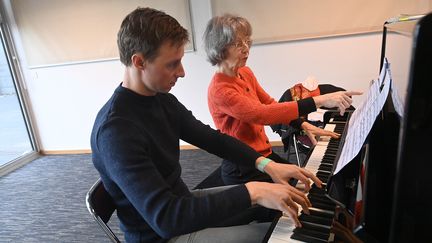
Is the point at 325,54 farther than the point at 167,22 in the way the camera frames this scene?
Yes

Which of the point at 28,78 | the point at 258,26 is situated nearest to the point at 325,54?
the point at 258,26

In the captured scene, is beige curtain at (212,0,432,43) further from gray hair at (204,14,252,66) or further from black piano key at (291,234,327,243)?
black piano key at (291,234,327,243)

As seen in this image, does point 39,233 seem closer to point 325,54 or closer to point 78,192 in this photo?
point 78,192

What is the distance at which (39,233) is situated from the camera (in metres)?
2.29

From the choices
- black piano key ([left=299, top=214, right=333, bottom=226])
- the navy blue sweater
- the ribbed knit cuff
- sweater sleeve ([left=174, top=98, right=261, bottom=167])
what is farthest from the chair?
the ribbed knit cuff

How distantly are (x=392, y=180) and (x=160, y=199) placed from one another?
0.56 meters

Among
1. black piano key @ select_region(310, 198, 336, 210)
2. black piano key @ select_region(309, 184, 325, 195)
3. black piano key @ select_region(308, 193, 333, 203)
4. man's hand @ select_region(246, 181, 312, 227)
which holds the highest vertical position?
man's hand @ select_region(246, 181, 312, 227)

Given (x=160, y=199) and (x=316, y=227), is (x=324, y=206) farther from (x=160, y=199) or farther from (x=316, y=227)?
(x=160, y=199)

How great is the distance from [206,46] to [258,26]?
1.58 meters

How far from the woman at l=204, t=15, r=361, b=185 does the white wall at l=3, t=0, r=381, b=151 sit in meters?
1.59

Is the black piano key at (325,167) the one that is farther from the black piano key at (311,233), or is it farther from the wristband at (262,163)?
the black piano key at (311,233)

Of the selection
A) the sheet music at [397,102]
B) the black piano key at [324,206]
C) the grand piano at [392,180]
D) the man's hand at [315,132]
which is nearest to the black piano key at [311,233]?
the grand piano at [392,180]

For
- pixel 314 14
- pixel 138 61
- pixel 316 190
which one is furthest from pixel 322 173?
pixel 314 14

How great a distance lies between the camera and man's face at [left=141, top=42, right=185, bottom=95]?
0.97 m
